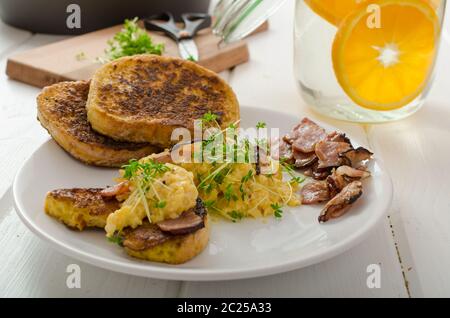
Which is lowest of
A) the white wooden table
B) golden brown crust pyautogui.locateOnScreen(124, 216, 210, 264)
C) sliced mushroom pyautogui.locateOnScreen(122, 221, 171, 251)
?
the white wooden table

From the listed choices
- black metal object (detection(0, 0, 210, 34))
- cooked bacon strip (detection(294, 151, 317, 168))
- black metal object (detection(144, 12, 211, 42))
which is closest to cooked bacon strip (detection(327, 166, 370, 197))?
cooked bacon strip (detection(294, 151, 317, 168))

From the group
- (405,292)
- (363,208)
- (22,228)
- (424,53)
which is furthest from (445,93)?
(22,228)

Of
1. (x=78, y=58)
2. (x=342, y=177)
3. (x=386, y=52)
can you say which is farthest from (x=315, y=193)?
(x=78, y=58)

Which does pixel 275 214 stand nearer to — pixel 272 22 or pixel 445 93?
pixel 445 93

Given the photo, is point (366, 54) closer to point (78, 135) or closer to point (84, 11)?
point (78, 135)

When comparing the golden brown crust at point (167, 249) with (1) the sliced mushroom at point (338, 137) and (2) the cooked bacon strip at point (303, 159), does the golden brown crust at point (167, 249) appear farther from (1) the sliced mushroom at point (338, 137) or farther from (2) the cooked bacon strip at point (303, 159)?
(1) the sliced mushroom at point (338, 137)

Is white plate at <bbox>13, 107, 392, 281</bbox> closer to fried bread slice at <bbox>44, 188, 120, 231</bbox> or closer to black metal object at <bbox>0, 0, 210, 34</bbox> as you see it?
fried bread slice at <bbox>44, 188, 120, 231</bbox>

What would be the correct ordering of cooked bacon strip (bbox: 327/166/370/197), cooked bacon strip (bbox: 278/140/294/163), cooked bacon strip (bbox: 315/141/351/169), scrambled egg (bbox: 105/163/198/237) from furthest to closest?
cooked bacon strip (bbox: 278/140/294/163)
cooked bacon strip (bbox: 315/141/351/169)
cooked bacon strip (bbox: 327/166/370/197)
scrambled egg (bbox: 105/163/198/237)
